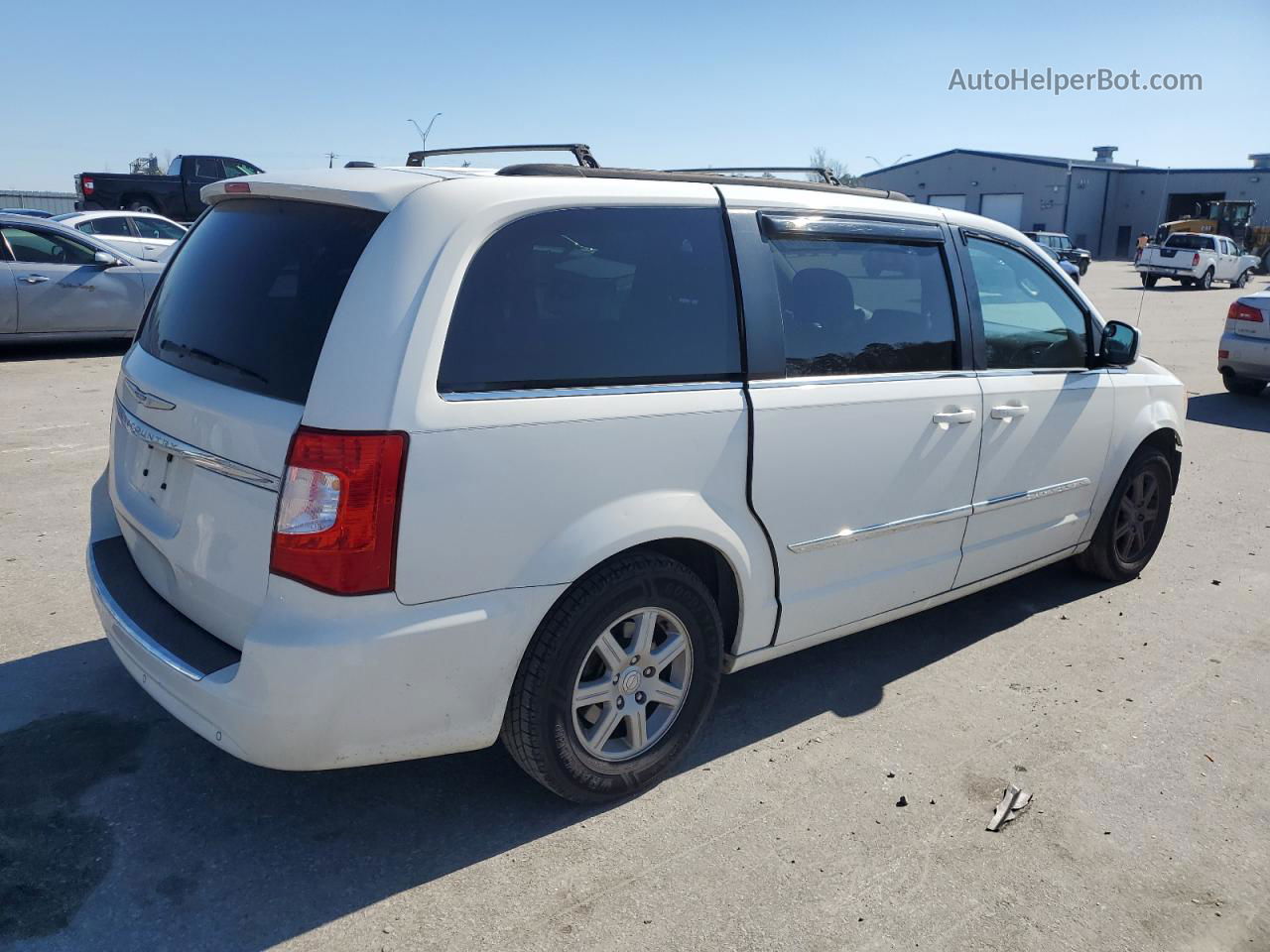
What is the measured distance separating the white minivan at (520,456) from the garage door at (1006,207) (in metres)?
62.7

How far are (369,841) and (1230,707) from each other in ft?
10.9

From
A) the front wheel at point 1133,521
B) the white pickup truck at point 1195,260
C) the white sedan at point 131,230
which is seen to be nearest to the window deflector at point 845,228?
the front wheel at point 1133,521

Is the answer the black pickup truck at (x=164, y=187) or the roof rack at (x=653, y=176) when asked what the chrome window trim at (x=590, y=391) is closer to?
the roof rack at (x=653, y=176)

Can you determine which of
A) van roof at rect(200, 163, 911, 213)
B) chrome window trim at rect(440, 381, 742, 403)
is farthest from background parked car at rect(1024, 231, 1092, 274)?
chrome window trim at rect(440, 381, 742, 403)

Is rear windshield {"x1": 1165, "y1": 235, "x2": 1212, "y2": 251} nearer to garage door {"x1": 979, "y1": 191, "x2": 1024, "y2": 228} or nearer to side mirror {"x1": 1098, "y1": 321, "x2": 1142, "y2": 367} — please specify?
garage door {"x1": 979, "y1": 191, "x2": 1024, "y2": 228}

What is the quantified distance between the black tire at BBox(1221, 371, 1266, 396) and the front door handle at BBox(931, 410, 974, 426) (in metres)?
9.59

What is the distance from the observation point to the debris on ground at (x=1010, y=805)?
10.4ft

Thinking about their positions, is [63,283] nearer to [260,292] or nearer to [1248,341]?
[260,292]

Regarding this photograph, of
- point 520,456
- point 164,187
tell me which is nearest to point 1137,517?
point 520,456

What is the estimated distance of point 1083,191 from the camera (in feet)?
199

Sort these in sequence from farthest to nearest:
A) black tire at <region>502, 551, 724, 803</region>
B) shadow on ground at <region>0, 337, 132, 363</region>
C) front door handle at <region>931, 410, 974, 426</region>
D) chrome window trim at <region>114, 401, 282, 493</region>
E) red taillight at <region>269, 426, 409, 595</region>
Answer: shadow on ground at <region>0, 337, 132, 363</region> < front door handle at <region>931, 410, 974, 426</region> < black tire at <region>502, 551, 724, 803</region> < chrome window trim at <region>114, 401, 282, 493</region> < red taillight at <region>269, 426, 409, 595</region>

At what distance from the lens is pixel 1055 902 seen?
281 cm

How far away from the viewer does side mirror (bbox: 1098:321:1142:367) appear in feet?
15.6

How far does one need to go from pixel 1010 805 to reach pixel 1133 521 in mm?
2585
